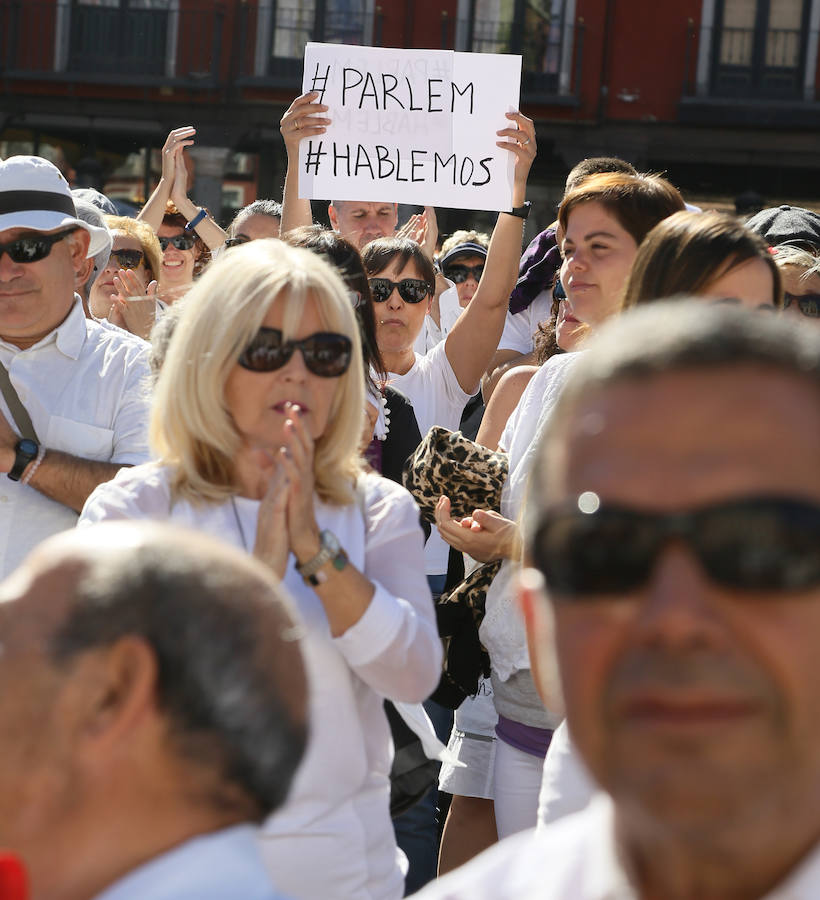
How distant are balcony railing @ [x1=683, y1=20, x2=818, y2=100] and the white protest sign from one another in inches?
631

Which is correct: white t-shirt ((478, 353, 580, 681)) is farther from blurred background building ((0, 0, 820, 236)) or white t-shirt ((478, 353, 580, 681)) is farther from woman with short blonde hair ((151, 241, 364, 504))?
blurred background building ((0, 0, 820, 236))

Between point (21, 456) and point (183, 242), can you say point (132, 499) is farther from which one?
point (183, 242)

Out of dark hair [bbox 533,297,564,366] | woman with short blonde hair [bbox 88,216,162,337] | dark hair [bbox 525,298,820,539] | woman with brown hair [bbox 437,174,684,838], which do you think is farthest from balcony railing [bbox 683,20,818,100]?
dark hair [bbox 525,298,820,539]

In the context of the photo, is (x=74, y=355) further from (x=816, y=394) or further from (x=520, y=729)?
(x=816, y=394)

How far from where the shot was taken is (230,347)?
8.34 ft

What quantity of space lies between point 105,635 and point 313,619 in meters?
1.14

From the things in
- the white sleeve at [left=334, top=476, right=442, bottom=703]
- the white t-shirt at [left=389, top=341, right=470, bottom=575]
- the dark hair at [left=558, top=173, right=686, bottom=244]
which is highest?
the dark hair at [left=558, top=173, right=686, bottom=244]

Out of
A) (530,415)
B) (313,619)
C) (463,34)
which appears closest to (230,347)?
(313,619)

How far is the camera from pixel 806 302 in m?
4.31

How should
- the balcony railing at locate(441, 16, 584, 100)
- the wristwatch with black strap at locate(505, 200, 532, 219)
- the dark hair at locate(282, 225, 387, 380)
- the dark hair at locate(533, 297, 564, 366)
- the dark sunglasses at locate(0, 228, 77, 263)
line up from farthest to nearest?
the balcony railing at locate(441, 16, 584, 100) < the wristwatch with black strap at locate(505, 200, 532, 219) < the dark hair at locate(533, 297, 564, 366) < the dark hair at locate(282, 225, 387, 380) < the dark sunglasses at locate(0, 228, 77, 263)

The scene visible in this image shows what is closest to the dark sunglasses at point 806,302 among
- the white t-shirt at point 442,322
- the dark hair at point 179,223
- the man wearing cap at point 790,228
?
the man wearing cap at point 790,228

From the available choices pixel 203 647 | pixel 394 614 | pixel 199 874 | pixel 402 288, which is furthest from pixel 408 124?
pixel 199 874

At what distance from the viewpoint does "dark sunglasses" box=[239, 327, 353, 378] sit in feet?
A: 8.40

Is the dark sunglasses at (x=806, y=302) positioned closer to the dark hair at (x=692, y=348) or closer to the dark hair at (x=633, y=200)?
the dark hair at (x=633, y=200)
